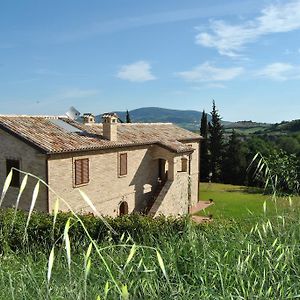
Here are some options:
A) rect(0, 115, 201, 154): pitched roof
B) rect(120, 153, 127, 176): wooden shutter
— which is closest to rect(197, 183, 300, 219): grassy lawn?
rect(0, 115, 201, 154): pitched roof

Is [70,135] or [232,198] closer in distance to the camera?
[70,135]

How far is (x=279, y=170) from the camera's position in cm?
916

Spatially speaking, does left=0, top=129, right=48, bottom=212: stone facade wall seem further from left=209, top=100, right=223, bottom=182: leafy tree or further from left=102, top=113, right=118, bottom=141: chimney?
left=209, top=100, right=223, bottom=182: leafy tree

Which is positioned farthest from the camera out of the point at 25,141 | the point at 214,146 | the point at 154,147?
the point at 214,146

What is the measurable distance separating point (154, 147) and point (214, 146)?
25606 millimetres

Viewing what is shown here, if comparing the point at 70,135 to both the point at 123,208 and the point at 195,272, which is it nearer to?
the point at 123,208

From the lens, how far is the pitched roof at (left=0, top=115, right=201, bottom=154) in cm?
1935

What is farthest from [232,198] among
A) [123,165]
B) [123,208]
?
[123,165]

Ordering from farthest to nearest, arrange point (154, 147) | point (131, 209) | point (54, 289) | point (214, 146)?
point (214, 146) → point (154, 147) → point (131, 209) → point (54, 289)

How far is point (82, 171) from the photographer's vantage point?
68.4ft

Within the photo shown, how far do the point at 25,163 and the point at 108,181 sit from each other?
5152 mm

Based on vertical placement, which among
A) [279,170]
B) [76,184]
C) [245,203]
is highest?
[279,170]

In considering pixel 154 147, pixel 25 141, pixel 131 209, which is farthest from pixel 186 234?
pixel 154 147

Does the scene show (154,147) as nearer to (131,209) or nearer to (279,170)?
(131,209)
